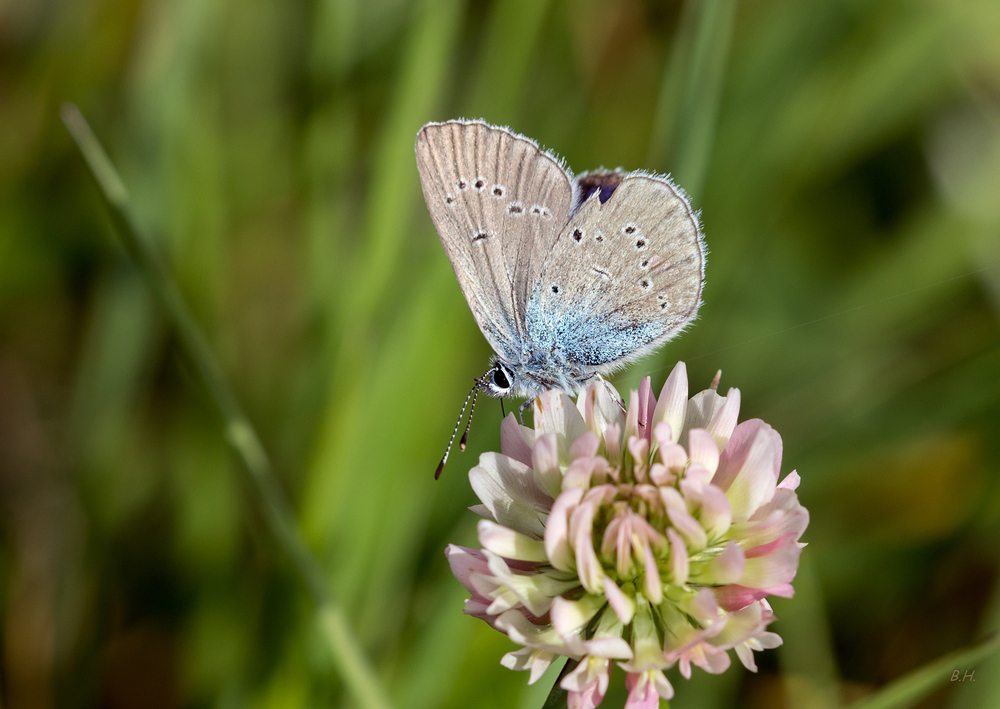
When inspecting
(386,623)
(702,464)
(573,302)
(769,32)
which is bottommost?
(386,623)

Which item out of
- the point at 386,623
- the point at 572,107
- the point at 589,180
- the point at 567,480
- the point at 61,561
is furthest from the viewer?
the point at 572,107

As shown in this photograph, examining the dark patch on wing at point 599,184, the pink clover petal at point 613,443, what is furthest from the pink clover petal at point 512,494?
the dark patch on wing at point 599,184

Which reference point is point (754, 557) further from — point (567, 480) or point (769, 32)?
point (769, 32)

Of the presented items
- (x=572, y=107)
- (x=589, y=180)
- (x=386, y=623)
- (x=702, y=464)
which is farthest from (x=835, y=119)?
(x=386, y=623)

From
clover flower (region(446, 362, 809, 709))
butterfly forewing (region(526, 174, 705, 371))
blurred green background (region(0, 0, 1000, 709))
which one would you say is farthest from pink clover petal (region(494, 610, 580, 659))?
butterfly forewing (region(526, 174, 705, 371))

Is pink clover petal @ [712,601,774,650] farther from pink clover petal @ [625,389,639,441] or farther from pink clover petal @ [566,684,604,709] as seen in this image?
pink clover petal @ [625,389,639,441]

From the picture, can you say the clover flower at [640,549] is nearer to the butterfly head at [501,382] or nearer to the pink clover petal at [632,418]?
the pink clover petal at [632,418]

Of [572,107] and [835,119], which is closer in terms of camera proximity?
[835,119]
